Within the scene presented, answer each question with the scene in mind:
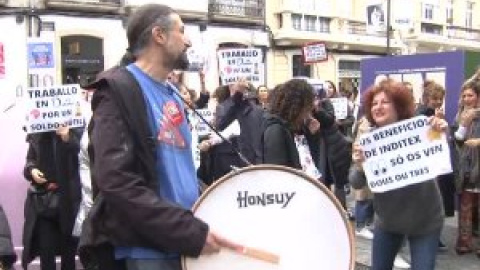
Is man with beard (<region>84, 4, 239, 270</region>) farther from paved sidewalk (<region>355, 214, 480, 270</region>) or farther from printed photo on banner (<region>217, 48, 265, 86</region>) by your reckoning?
printed photo on banner (<region>217, 48, 265, 86</region>)

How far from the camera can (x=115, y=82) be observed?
232 cm

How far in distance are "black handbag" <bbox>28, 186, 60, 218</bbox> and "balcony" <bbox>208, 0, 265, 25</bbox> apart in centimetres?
2152

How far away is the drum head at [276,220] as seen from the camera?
7.84 ft

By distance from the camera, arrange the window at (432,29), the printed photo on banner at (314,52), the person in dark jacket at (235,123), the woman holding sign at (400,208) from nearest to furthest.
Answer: the woman holding sign at (400,208) < the person in dark jacket at (235,123) < the printed photo on banner at (314,52) < the window at (432,29)

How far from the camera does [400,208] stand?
4094 mm

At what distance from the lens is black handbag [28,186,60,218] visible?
577 centimetres

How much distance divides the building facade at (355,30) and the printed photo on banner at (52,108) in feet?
61.1

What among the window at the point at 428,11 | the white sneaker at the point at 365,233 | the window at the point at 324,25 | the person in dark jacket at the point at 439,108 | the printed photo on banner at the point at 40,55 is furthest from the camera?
the window at the point at 428,11

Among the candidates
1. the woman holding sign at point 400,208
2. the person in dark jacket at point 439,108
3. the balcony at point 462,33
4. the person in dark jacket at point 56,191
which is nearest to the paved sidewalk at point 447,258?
the person in dark jacket at point 439,108

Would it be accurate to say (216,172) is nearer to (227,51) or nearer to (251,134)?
(251,134)

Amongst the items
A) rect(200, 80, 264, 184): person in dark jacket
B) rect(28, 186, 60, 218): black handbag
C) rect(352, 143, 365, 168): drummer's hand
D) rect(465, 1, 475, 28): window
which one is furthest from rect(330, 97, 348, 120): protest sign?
rect(465, 1, 475, 28): window

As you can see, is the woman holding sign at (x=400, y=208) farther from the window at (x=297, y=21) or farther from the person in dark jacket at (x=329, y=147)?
the window at (x=297, y=21)

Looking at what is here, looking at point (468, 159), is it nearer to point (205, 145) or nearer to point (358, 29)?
point (205, 145)

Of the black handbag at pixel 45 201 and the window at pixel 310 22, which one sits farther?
the window at pixel 310 22
